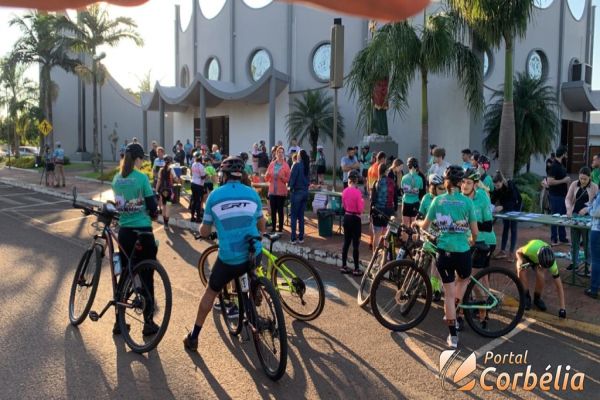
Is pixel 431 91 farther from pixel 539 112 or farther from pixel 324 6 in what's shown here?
pixel 324 6

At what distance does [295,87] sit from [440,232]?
20.9m

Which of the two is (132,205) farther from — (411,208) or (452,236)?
(411,208)

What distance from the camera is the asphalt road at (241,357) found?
4176mm

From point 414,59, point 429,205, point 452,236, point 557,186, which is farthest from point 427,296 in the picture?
point 414,59

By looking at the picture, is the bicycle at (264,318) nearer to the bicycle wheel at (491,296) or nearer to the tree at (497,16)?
the bicycle wheel at (491,296)

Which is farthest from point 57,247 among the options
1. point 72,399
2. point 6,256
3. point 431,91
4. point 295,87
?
point 295,87

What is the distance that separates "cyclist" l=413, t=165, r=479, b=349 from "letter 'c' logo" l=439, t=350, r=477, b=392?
0.65 ft

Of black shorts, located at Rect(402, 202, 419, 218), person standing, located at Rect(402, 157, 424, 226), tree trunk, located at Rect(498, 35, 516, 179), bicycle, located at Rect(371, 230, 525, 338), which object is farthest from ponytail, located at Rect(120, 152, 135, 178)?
tree trunk, located at Rect(498, 35, 516, 179)

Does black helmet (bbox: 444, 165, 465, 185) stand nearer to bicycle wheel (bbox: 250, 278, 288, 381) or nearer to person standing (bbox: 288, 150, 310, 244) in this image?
bicycle wheel (bbox: 250, 278, 288, 381)

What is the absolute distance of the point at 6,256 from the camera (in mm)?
8664

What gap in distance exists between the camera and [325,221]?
418 inches

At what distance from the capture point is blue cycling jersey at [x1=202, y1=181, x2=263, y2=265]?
15.1ft

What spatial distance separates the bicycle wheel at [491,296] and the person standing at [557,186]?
4.90 metres

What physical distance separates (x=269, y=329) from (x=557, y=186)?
25.1 feet
